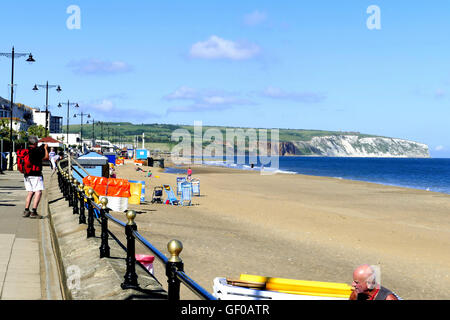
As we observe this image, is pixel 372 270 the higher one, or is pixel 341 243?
pixel 372 270

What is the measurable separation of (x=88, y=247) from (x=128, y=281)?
244 centimetres

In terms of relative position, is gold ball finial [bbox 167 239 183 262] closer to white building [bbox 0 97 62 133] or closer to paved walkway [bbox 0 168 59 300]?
paved walkway [bbox 0 168 59 300]

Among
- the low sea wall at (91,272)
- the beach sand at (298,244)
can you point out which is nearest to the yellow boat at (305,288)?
the low sea wall at (91,272)

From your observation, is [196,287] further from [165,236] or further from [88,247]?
[165,236]

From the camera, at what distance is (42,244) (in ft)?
32.3

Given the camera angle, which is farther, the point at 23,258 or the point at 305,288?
the point at 23,258

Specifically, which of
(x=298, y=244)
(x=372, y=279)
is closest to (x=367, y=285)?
(x=372, y=279)

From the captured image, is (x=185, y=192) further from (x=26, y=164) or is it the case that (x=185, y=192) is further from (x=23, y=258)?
(x=23, y=258)

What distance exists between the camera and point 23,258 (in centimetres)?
852

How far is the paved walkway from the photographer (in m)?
6.70

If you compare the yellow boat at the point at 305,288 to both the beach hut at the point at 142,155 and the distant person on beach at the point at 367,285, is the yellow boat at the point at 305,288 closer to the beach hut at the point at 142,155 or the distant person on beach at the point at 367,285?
the distant person on beach at the point at 367,285
